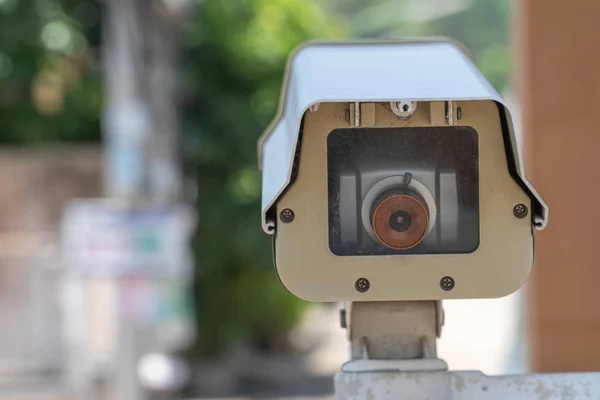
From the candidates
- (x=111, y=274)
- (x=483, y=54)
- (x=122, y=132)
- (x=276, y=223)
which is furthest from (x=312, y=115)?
(x=483, y=54)

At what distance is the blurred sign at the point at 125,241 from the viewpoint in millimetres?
4664

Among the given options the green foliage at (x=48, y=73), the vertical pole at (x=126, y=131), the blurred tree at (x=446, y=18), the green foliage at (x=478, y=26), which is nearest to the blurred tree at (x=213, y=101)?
the green foliage at (x=48, y=73)

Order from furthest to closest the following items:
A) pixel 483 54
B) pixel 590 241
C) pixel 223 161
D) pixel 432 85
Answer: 1. pixel 483 54
2. pixel 223 161
3. pixel 590 241
4. pixel 432 85

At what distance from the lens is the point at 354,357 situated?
3.96ft

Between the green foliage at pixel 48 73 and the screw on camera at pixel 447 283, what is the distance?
666 cm

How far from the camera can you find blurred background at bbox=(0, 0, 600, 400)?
4.12m

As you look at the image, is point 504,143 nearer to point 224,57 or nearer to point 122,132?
point 122,132

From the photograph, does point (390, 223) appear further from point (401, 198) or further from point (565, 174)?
point (565, 174)

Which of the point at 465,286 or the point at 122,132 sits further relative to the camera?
the point at 122,132

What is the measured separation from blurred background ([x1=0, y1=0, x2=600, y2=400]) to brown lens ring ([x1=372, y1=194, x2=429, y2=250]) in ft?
9.87

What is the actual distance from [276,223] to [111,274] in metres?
3.61

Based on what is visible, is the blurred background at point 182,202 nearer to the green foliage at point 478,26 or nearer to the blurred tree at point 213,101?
the blurred tree at point 213,101

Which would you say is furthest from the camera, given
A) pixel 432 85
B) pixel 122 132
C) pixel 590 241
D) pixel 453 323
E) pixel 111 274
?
pixel 453 323

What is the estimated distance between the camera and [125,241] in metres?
4.73
